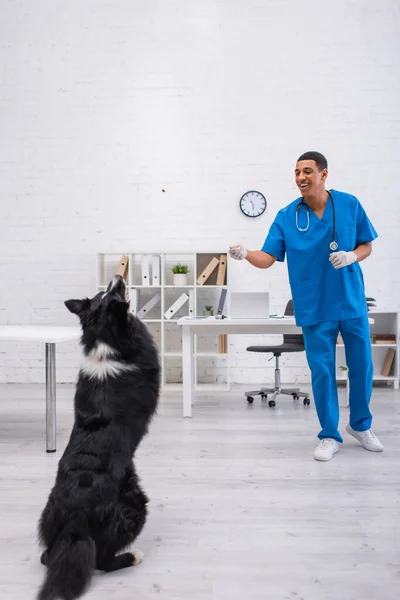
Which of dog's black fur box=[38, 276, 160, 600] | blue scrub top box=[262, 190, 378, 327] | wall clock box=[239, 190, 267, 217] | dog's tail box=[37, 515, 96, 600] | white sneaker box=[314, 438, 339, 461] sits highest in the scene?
wall clock box=[239, 190, 267, 217]

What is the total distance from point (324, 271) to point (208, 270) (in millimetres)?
2595

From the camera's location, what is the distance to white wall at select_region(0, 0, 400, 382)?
232 inches

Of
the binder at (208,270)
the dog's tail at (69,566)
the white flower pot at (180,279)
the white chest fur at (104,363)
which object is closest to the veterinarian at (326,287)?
the white chest fur at (104,363)

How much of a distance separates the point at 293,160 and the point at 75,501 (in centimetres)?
484

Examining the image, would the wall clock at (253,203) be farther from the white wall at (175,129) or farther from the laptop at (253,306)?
the laptop at (253,306)

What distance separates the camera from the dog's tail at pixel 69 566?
1.57 metres

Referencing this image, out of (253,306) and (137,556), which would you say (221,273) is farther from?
(137,556)

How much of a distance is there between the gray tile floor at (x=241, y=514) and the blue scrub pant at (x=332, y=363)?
269mm

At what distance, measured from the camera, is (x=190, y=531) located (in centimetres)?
217

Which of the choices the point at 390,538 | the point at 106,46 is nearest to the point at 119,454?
the point at 390,538

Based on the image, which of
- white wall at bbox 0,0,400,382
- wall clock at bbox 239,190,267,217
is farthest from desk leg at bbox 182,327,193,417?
wall clock at bbox 239,190,267,217

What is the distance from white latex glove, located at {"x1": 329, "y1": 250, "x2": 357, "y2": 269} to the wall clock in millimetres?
2989

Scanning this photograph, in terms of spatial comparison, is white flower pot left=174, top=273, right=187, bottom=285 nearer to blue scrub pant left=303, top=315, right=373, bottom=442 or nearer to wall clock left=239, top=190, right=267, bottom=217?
wall clock left=239, top=190, right=267, bottom=217

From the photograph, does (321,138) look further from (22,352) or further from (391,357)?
(22,352)
